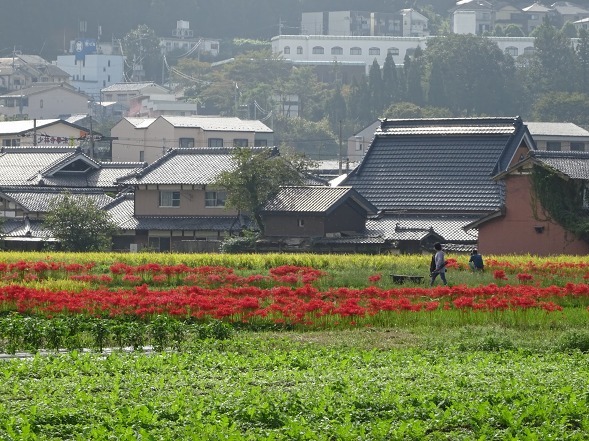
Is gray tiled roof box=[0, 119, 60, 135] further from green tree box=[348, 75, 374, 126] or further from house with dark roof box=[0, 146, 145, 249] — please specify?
green tree box=[348, 75, 374, 126]

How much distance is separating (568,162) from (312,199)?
1161 cm

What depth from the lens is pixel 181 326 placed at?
23.2 meters

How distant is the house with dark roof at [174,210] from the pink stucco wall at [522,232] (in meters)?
13.6

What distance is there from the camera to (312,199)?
5806 cm

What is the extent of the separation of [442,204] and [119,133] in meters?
42.6

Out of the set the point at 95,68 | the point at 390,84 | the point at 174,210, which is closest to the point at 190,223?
the point at 174,210

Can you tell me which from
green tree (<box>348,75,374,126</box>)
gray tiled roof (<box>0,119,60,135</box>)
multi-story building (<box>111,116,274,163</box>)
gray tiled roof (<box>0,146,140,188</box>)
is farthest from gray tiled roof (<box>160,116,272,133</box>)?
green tree (<box>348,75,374,126</box>)

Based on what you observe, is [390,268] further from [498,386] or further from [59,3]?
[59,3]

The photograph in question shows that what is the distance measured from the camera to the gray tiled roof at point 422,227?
5628 centimetres

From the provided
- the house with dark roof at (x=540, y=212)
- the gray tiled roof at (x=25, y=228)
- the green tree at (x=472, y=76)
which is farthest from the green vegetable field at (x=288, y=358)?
the green tree at (x=472, y=76)

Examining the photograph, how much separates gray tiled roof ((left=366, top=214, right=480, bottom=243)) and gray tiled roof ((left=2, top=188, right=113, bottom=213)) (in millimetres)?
15212

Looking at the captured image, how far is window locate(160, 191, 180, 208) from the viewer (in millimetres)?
65125

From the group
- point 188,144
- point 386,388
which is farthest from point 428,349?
point 188,144

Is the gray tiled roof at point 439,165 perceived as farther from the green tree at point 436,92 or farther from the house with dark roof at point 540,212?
the green tree at point 436,92
